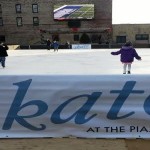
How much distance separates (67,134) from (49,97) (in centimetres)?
68

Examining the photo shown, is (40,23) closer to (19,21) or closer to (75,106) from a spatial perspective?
(19,21)

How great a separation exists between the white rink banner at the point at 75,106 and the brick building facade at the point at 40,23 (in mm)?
50172

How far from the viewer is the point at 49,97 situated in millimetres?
5375

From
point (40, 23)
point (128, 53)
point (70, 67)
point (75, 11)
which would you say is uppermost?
point (75, 11)

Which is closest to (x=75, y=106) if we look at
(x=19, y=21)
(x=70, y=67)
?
(x=70, y=67)

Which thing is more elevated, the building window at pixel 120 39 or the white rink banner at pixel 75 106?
the white rink banner at pixel 75 106

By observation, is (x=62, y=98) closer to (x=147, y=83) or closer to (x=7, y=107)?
(x=7, y=107)

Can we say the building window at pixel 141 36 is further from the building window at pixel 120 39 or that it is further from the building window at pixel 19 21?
the building window at pixel 19 21

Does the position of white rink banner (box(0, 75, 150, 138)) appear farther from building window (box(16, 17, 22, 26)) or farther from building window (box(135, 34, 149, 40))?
building window (box(16, 17, 22, 26))

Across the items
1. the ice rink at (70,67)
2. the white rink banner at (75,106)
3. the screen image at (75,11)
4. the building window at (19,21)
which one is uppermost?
the screen image at (75,11)

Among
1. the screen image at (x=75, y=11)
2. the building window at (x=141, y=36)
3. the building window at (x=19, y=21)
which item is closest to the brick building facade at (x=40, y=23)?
the building window at (x=19, y=21)

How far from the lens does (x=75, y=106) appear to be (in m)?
5.34

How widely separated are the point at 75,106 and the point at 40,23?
52.8 m

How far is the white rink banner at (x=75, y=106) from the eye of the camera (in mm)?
5262
